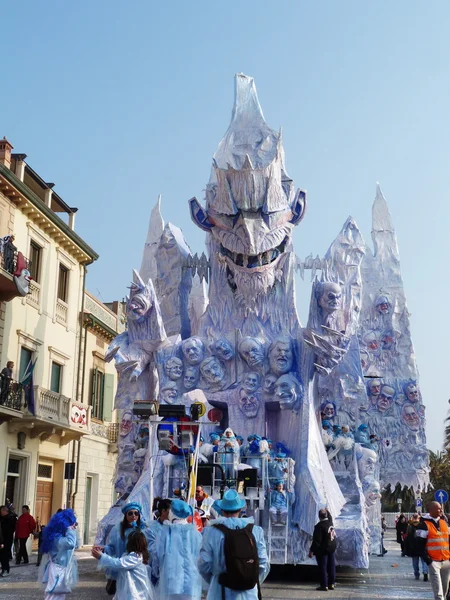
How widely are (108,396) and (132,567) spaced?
2283cm

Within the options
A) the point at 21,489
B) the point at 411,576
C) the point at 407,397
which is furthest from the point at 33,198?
the point at 411,576

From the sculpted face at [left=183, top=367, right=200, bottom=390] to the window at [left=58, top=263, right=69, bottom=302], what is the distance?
10367 millimetres

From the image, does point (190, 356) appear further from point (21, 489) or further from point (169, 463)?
point (21, 489)

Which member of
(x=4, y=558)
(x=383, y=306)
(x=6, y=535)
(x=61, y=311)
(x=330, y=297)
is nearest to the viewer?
(x=4, y=558)

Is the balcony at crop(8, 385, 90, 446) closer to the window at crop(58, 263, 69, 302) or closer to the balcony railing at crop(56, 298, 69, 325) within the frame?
the balcony railing at crop(56, 298, 69, 325)

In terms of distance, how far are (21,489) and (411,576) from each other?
1146 cm

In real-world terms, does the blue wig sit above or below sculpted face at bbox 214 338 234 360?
below

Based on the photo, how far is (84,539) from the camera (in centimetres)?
2592

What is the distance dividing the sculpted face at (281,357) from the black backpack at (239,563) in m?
10.3

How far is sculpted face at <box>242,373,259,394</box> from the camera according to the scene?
15672 millimetres

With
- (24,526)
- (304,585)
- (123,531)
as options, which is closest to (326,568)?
(304,585)

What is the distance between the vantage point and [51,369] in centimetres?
2414

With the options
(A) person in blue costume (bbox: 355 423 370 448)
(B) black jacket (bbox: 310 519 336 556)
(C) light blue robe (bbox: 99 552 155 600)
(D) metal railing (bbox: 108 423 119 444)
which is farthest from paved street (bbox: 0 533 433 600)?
(D) metal railing (bbox: 108 423 119 444)

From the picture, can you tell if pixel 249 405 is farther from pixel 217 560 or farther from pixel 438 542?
pixel 217 560
